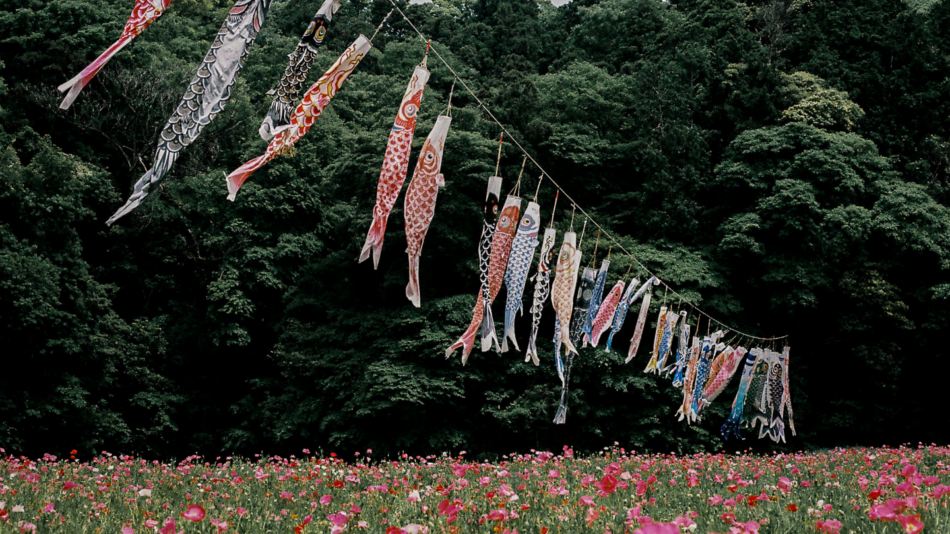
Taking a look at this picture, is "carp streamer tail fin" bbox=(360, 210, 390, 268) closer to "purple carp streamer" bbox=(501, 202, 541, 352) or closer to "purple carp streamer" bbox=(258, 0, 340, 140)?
"purple carp streamer" bbox=(258, 0, 340, 140)

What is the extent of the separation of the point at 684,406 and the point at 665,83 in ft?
41.5

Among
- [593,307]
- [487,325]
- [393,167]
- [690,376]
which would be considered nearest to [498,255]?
[487,325]

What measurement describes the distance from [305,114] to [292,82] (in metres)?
0.26

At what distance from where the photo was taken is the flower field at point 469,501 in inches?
135

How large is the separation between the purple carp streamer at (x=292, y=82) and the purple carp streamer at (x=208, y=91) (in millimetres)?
478

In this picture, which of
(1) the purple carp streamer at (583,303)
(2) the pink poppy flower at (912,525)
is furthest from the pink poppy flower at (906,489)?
(1) the purple carp streamer at (583,303)

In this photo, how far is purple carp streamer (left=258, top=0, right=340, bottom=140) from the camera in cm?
514

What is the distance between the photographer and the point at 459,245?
2019 cm

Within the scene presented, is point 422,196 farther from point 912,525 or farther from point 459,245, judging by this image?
point 459,245

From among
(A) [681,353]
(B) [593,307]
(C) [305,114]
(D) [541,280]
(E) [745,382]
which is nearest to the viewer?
(C) [305,114]

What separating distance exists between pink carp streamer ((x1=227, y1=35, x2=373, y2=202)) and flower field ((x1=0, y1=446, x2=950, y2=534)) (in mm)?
2013

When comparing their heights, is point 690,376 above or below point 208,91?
below

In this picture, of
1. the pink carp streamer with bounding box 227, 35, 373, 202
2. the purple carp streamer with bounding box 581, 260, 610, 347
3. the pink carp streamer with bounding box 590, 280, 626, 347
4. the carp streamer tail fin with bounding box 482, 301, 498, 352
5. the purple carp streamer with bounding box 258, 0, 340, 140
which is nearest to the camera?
the pink carp streamer with bounding box 227, 35, 373, 202

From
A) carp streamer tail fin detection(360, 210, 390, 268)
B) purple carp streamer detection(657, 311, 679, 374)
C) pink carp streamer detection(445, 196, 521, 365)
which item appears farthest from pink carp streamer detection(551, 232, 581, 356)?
carp streamer tail fin detection(360, 210, 390, 268)
